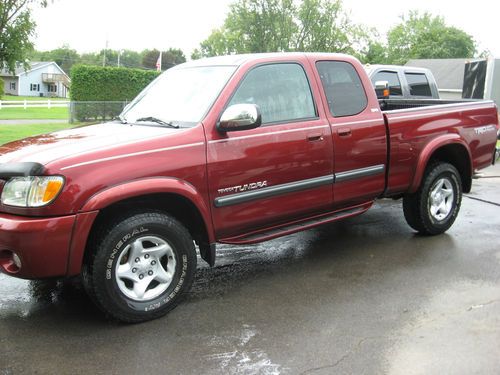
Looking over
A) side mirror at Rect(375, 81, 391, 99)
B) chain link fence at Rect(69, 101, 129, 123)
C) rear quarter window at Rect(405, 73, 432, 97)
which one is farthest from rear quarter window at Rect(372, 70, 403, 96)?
chain link fence at Rect(69, 101, 129, 123)

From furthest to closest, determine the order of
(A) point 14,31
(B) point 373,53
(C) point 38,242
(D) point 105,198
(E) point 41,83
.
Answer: (E) point 41,83 < (B) point 373,53 < (A) point 14,31 < (D) point 105,198 < (C) point 38,242

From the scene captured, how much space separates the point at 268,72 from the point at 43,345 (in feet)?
8.85

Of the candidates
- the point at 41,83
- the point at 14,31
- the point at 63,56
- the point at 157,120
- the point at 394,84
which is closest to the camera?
the point at 157,120

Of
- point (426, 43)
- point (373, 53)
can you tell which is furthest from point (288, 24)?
point (426, 43)

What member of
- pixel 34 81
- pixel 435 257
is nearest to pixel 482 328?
pixel 435 257

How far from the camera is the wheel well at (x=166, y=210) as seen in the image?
364cm

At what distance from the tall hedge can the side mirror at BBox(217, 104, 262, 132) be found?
994 inches

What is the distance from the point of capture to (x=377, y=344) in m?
3.43

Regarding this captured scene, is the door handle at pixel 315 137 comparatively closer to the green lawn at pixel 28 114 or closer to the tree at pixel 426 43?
the green lawn at pixel 28 114

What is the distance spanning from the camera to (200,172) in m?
3.86

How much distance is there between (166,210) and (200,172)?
0.41 meters

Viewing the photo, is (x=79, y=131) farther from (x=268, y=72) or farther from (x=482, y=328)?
(x=482, y=328)

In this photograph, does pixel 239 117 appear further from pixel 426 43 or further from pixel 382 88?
pixel 426 43

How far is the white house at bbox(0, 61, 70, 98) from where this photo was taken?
82562 mm
